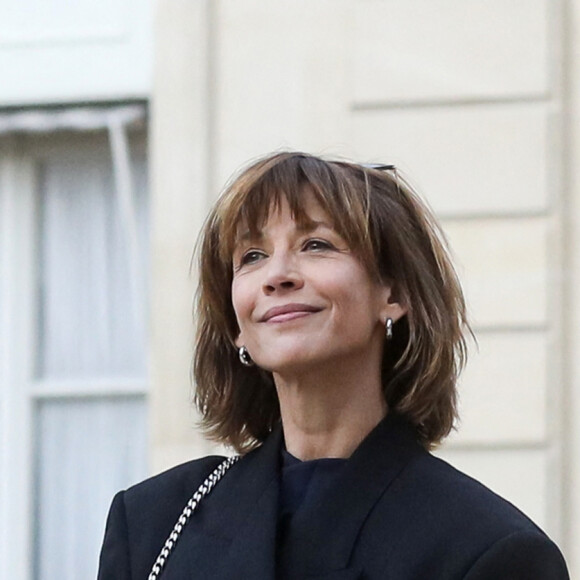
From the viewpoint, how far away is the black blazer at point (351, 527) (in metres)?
3.18

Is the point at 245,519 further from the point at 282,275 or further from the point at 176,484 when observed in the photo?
the point at 282,275

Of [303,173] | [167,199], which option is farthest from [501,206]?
[303,173]

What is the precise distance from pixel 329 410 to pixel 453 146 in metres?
2.91

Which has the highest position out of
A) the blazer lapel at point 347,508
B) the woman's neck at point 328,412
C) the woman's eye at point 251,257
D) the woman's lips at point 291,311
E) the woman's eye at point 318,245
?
the woman's eye at point 318,245

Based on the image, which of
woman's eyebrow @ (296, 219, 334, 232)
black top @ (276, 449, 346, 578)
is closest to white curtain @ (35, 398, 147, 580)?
black top @ (276, 449, 346, 578)

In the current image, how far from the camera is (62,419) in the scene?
6934 millimetres

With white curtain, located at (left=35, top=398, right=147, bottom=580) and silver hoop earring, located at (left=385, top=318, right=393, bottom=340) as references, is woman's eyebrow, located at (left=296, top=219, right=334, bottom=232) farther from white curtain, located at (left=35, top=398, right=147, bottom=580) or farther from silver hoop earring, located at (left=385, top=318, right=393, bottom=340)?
white curtain, located at (left=35, top=398, right=147, bottom=580)

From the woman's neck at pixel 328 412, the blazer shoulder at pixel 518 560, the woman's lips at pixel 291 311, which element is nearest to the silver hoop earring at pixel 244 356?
the woman's neck at pixel 328 412

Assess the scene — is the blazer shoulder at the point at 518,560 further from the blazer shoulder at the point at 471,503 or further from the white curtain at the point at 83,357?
the white curtain at the point at 83,357

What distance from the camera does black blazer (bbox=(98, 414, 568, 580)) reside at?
318 cm

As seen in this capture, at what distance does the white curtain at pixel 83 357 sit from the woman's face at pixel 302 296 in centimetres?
347

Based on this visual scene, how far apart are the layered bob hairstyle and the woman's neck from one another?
8 centimetres

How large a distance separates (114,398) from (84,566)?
580mm

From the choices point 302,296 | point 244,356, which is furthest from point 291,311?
point 244,356
